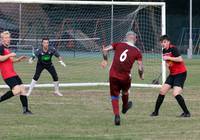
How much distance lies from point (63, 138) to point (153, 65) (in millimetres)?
18232

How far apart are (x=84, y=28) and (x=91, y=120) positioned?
50.2 feet

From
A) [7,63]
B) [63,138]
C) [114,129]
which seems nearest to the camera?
[63,138]

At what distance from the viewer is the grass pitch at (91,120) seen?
1191 centimetres

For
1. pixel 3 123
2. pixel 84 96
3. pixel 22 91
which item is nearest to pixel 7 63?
pixel 22 91

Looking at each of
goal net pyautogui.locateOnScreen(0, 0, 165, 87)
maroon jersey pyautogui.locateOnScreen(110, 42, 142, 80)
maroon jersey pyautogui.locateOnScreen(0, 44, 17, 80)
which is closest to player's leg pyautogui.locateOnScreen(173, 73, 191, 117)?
maroon jersey pyautogui.locateOnScreen(110, 42, 142, 80)

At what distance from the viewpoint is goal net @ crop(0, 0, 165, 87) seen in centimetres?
2614

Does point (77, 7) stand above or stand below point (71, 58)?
above

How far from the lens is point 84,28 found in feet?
95.3

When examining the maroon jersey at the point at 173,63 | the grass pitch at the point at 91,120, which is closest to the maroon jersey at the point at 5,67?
the grass pitch at the point at 91,120

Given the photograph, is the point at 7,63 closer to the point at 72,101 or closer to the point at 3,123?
the point at 3,123

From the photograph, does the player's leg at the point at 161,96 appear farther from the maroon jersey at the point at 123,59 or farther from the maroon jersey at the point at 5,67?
the maroon jersey at the point at 5,67

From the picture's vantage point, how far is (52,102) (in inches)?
707

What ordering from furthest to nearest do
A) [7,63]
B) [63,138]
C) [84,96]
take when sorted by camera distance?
1. [84,96]
2. [7,63]
3. [63,138]

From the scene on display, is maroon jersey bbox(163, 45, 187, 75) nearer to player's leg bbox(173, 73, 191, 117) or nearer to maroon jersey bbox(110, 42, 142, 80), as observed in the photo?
player's leg bbox(173, 73, 191, 117)
